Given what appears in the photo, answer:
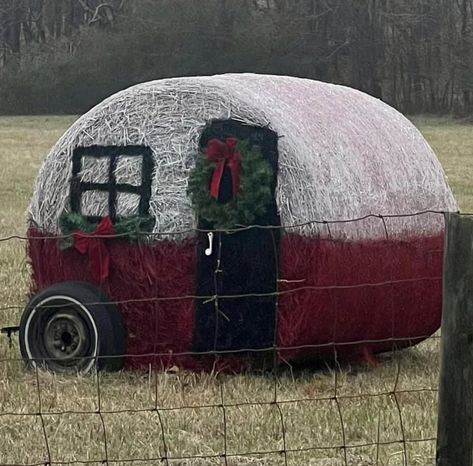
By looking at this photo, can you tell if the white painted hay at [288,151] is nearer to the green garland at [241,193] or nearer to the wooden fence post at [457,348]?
the green garland at [241,193]

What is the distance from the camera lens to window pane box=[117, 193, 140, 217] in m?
6.84

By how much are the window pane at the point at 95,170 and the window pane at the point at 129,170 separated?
76 mm

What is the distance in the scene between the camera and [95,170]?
6984 millimetres

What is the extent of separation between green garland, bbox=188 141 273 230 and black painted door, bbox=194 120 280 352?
4 cm

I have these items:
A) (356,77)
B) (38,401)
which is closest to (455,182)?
(38,401)

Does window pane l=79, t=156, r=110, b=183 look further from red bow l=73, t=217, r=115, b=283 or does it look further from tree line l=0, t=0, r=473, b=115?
tree line l=0, t=0, r=473, b=115

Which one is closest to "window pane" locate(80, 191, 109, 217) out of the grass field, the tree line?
the grass field

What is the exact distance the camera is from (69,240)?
6.93 meters

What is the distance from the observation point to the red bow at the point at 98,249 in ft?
22.3

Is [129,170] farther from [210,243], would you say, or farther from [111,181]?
[210,243]

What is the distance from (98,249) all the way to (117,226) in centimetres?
16

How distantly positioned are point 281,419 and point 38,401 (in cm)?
120

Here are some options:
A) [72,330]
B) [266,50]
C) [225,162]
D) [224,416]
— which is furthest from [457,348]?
[266,50]

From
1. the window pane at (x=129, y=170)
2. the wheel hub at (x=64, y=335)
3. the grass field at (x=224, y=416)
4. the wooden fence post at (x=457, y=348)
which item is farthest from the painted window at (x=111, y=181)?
the wooden fence post at (x=457, y=348)
